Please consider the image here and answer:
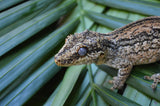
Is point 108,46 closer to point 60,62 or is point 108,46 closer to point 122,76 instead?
point 122,76

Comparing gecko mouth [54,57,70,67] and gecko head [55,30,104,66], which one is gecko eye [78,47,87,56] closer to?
gecko head [55,30,104,66]

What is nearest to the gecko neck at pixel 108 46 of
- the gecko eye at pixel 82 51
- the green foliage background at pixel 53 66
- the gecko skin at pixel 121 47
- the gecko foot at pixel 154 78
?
the gecko skin at pixel 121 47

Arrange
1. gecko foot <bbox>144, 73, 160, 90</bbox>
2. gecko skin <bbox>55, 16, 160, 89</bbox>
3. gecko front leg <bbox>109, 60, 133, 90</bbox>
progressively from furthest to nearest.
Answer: gecko front leg <bbox>109, 60, 133, 90</bbox>, gecko skin <bbox>55, 16, 160, 89</bbox>, gecko foot <bbox>144, 73, 160, 90</bbox>

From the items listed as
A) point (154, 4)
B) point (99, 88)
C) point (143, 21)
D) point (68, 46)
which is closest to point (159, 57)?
point (143, 21)

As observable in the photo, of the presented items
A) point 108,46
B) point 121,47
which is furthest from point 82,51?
point 121,47

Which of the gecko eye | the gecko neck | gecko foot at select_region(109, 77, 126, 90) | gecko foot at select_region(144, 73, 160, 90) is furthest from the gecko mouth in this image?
gecko foot at select_region(144, 73, 160, 90)

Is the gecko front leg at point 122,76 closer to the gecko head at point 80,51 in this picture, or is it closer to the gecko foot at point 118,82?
the gecko foot at point 118,82
